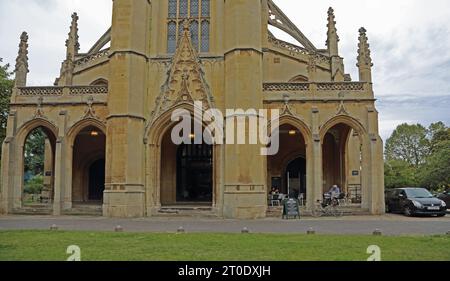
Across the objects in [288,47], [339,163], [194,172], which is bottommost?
[194,172]

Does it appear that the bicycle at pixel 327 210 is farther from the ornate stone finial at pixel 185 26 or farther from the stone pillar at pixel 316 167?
the ornate stone finial at pixel 185 26

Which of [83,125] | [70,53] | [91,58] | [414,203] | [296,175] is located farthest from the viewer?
[70,53]

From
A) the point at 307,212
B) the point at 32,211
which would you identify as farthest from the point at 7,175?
the point at 307,212

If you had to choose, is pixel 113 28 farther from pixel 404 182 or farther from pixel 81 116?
pixel 404 182

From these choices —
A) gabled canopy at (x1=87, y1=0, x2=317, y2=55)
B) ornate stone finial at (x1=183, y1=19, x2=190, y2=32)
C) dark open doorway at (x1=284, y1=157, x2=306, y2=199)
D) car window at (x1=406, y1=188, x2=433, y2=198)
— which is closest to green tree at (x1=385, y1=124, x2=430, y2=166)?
gabled canopy at (x1=87, y1=0, x2=317, y2=55)

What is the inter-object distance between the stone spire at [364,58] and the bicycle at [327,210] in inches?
281

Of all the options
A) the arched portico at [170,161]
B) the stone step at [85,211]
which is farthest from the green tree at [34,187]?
the stone step at [85,211]

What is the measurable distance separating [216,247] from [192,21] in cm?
1873

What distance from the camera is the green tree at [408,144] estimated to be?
72.2 m

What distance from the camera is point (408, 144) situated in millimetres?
74125

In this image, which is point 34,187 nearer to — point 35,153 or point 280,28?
point 35,153

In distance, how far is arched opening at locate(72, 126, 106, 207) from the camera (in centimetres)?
3081

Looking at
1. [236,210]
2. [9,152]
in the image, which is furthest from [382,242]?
[9,152]
